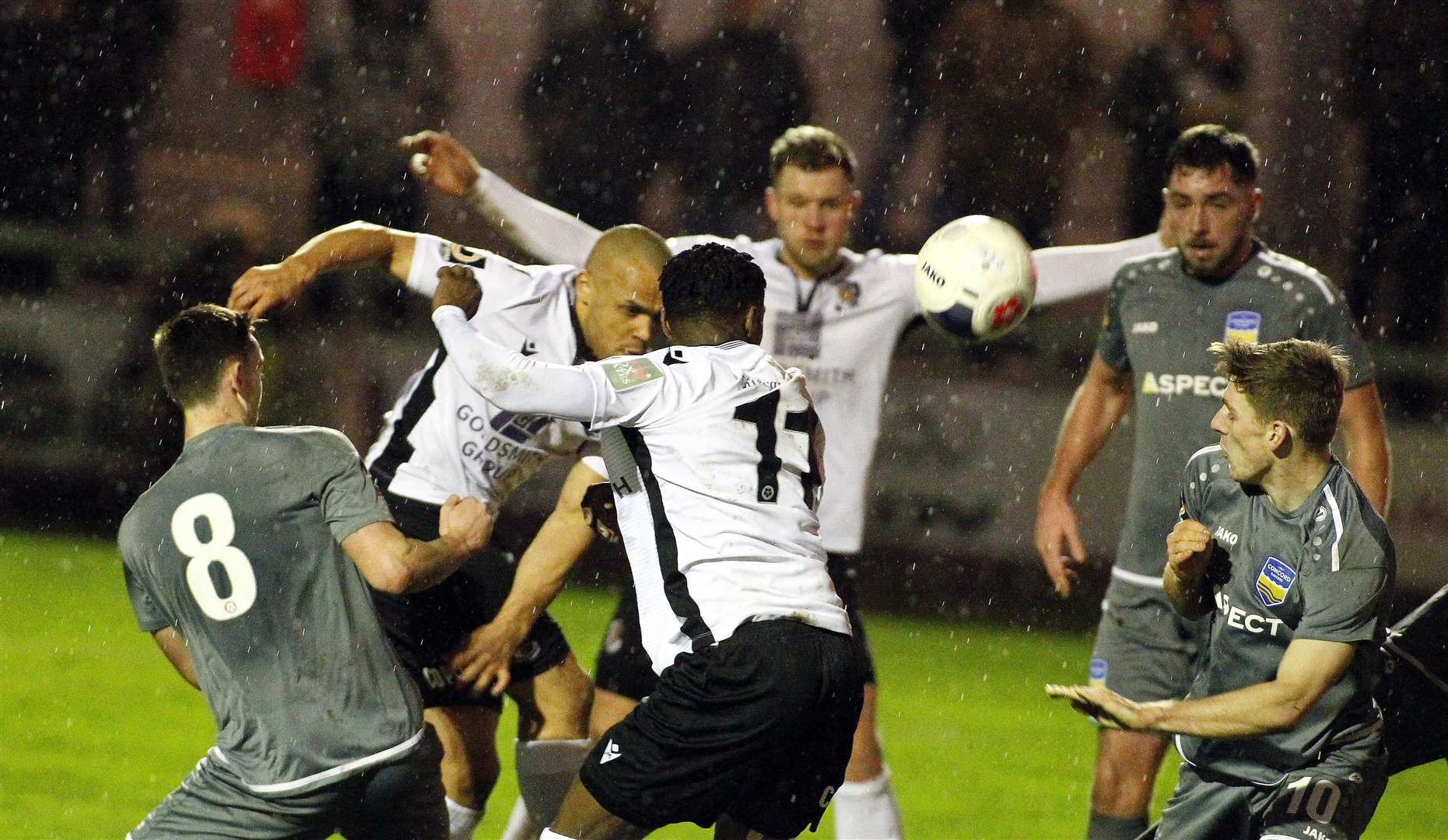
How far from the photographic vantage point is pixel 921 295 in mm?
5059

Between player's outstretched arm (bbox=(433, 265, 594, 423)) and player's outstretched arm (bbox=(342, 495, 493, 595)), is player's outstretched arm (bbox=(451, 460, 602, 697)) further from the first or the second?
player's outstretched arm (bbox=(433, 265, 594, 423))

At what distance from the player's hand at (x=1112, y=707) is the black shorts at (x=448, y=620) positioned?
174cm

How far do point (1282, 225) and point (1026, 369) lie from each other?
1.76 metres

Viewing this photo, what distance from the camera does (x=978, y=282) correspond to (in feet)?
16.0

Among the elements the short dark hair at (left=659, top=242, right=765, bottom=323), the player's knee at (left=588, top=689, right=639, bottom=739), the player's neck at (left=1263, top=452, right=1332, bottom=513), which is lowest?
the player's knee at (left=588, top=689, right=639, bottom=739)

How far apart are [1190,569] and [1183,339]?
4.74 ft

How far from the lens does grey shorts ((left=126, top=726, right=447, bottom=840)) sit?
372 centimetres

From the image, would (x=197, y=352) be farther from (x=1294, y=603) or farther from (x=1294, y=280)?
(x=1294, y=280)

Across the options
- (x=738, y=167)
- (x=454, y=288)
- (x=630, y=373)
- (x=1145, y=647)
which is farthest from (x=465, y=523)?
(x=738, y=167)

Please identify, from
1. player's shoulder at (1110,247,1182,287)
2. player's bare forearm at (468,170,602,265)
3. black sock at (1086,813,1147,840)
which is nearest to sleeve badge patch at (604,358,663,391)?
player's bare forearm at (468,170,602,265)

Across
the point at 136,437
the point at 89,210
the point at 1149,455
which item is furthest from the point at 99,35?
the point at 1149,455

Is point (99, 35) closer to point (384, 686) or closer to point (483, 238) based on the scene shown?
point (483, 238)

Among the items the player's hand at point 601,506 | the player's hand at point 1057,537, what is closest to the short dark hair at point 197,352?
the player's hand at point 601,506

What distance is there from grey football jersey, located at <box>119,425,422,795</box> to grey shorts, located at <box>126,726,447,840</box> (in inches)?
1.7
